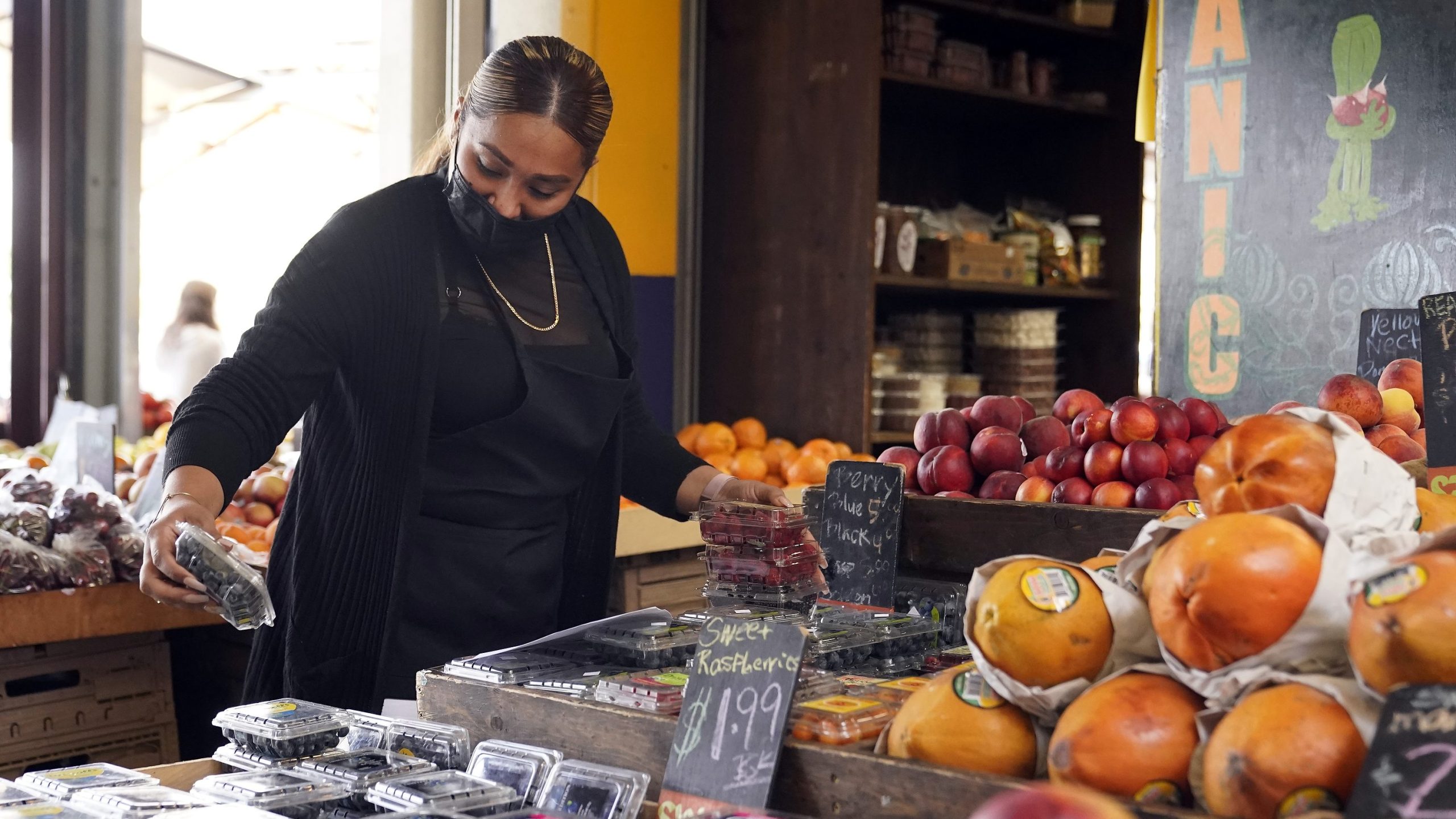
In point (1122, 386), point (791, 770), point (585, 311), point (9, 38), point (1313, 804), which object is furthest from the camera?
point (1122, 386)

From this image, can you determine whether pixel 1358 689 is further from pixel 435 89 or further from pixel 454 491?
pixel 435 89

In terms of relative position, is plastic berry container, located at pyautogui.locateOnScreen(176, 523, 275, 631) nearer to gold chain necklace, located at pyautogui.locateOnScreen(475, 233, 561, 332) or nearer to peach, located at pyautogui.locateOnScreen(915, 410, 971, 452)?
gold chain necklace, located at pyautogui.locateOnScreen(475, 233, 561, 332)

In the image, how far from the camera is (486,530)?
1.94 m

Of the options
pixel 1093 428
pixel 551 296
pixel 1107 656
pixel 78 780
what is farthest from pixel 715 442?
pixel 1107 656

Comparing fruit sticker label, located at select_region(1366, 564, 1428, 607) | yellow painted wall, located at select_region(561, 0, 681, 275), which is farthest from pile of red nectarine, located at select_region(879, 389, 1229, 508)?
yellow painted wall, located at select_region(561, 0, 681, 275)

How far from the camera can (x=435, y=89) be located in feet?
13.0

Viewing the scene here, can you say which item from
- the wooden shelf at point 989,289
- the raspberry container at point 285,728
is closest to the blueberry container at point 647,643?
the raspberry container at point 285,728

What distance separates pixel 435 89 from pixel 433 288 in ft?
7.36

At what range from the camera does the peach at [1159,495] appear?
1756mm

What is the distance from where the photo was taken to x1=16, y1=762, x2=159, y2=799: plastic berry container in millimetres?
1119

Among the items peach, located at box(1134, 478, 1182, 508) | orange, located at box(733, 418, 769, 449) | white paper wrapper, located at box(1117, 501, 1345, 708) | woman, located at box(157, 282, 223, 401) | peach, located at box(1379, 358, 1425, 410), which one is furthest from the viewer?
woman, located at box(157, 282, 223, 401)

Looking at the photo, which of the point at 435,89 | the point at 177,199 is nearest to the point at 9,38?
the point at 177,199

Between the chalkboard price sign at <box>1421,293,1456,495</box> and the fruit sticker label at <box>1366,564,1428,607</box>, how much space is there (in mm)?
550

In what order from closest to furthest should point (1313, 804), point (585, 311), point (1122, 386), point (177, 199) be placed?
point (1313, 804) → point (585, 311) → point (177, 199) → point (1122, 386)
